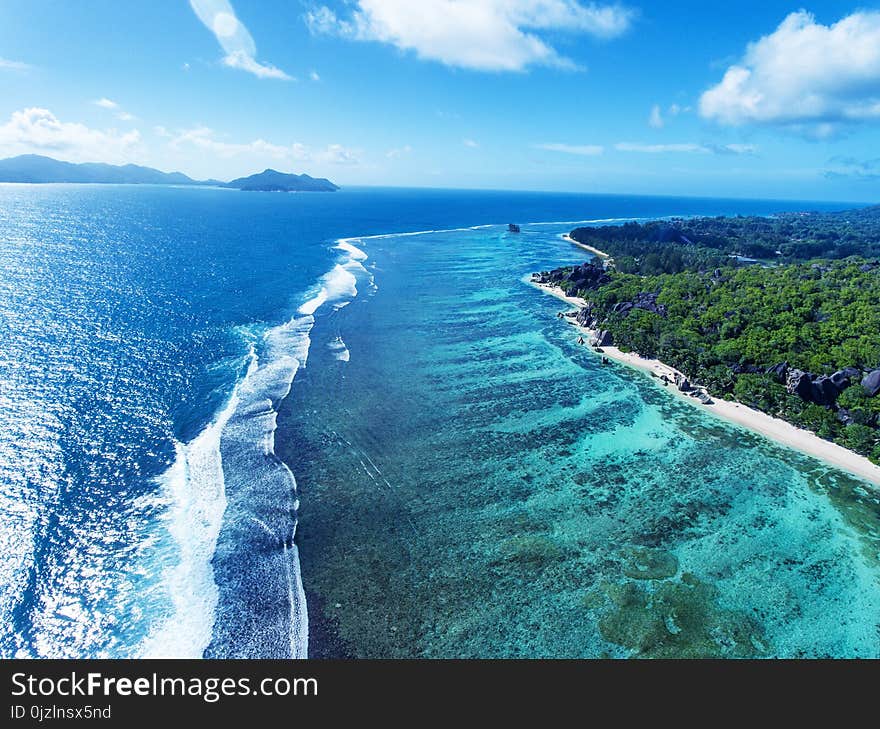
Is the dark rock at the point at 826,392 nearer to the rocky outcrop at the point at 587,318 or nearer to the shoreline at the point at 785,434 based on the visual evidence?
the shoreline at the point at 785,434

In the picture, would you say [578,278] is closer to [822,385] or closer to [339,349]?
[822,385]

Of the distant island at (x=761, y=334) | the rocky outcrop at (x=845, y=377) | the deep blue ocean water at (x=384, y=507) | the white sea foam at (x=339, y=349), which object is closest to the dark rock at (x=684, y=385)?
the distant island at (x=761, y=334)

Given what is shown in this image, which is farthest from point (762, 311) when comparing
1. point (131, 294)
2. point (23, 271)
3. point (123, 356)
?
point (23, 271)

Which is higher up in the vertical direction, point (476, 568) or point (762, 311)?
point (762, 311)

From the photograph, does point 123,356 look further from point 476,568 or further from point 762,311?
point 762,311

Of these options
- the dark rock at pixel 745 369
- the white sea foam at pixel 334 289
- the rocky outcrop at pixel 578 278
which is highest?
the rocky outcrop at pixel 578 278

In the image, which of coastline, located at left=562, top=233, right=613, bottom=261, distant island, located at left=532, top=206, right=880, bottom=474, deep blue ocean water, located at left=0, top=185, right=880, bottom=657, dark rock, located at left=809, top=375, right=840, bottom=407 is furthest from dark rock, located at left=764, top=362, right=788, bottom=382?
coastline, located at left=562, top=233, right=613, bottom=261

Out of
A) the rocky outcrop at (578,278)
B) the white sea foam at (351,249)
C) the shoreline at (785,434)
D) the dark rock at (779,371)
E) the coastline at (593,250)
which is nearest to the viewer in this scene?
the shoreline at (785,434)
